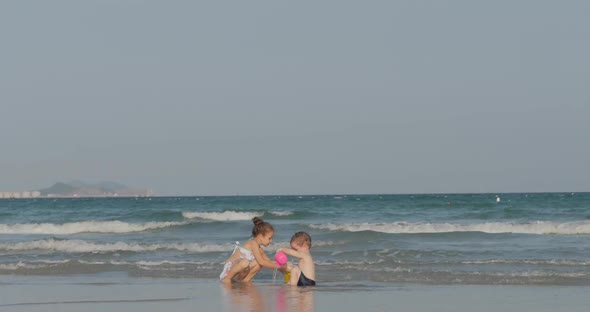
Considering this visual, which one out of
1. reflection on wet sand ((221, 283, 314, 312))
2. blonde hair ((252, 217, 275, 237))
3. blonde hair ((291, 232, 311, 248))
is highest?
blonde hair ((252, 217, 275, 237))

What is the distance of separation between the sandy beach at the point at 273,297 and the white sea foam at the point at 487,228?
516 inches

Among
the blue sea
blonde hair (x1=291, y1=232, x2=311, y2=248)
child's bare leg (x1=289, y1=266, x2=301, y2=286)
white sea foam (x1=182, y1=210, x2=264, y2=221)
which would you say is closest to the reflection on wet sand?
child's bare leg (x1=289, y1=266, x2=301, y2=286)

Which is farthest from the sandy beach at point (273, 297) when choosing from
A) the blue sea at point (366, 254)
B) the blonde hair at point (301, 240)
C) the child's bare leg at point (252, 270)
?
the blue sea at point (366, 254)

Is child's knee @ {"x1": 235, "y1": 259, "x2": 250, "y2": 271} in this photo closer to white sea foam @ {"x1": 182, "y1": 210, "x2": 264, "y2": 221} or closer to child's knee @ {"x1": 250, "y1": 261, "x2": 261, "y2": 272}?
child's knee @ {"x1": 250, "y1": 261, "x2": 261, "y2": 272}

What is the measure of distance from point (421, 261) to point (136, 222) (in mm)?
20348

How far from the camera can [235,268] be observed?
1245 cm

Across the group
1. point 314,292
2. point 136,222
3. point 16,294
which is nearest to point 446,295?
point 314,292

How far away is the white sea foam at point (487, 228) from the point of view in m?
25.4

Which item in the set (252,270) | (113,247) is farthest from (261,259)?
(113,247)

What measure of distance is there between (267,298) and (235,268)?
2.36m

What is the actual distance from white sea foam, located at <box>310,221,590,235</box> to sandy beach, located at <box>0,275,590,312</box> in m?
13.1

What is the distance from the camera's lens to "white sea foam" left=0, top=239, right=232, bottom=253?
19250mm

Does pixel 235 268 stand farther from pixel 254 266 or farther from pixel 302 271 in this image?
pixel 302 271

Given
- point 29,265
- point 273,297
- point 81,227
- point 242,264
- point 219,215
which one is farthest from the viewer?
point 219,215
